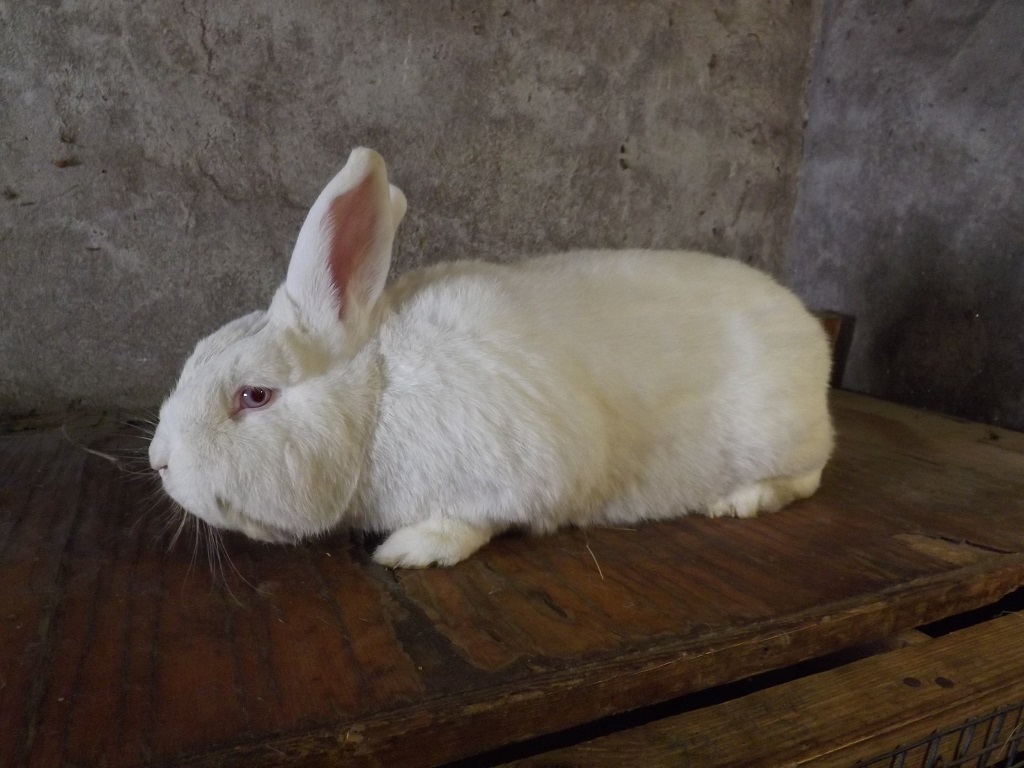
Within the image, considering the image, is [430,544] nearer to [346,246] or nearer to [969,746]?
[346,246]

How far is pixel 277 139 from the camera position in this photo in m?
2.37

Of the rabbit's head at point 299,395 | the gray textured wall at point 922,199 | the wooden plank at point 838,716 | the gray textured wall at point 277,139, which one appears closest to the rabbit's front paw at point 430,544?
the rabbit's head at point 299,395

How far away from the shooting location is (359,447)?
143 cm

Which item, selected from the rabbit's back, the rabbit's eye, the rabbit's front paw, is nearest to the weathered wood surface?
the rabbit's front paw

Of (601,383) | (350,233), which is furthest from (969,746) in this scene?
(350,233)

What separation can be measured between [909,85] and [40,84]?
2846 mm

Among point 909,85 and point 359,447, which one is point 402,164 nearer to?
point 359,447

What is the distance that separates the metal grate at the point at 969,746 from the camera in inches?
45.3

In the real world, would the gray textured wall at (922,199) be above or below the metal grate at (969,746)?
above

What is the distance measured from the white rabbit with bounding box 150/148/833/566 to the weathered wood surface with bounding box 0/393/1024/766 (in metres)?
0.11

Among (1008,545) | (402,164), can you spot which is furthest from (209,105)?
(1008,545)

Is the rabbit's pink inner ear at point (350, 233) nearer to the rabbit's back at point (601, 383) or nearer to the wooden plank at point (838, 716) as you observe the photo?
the rabbit's back at point (601, 383)

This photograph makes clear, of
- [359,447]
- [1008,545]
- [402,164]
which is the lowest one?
[1008,545]

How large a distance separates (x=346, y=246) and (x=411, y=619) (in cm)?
71
